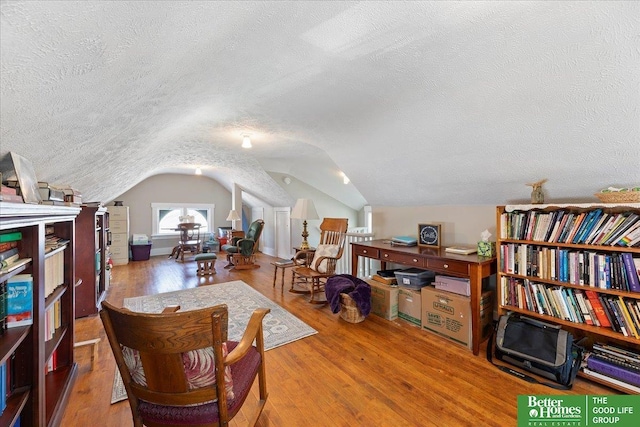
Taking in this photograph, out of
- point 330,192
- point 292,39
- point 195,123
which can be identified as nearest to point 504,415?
point 292,39

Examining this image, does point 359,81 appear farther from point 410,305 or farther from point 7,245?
point 410,305

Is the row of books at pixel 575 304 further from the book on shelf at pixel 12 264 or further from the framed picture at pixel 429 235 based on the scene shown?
the book on shelf at pixel 12 264

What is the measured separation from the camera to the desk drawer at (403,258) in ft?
8.98

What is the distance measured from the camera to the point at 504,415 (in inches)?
63.9

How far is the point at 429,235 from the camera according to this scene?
10.4 feet

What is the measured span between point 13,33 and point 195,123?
2.21m

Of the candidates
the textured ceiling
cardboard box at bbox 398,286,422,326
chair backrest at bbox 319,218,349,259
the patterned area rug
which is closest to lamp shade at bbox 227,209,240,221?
the patterned area rug

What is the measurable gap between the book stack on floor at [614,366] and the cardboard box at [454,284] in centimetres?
86

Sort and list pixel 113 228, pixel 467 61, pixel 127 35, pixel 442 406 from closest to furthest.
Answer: pixel 127 35 → pixel 467 61 → pixel 442 406 → pixel 113 228

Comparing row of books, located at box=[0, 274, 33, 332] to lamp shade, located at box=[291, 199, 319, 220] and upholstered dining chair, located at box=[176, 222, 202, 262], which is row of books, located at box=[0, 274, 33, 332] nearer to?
lamp shade, located at box=[291, 199, 319, 220]

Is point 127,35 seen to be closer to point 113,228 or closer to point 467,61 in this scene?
point 467,61

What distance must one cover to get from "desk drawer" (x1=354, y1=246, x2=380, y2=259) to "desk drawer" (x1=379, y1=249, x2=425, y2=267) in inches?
3.0

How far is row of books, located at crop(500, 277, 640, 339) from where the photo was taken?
5.88 ft

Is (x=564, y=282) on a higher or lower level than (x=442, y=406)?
higher
